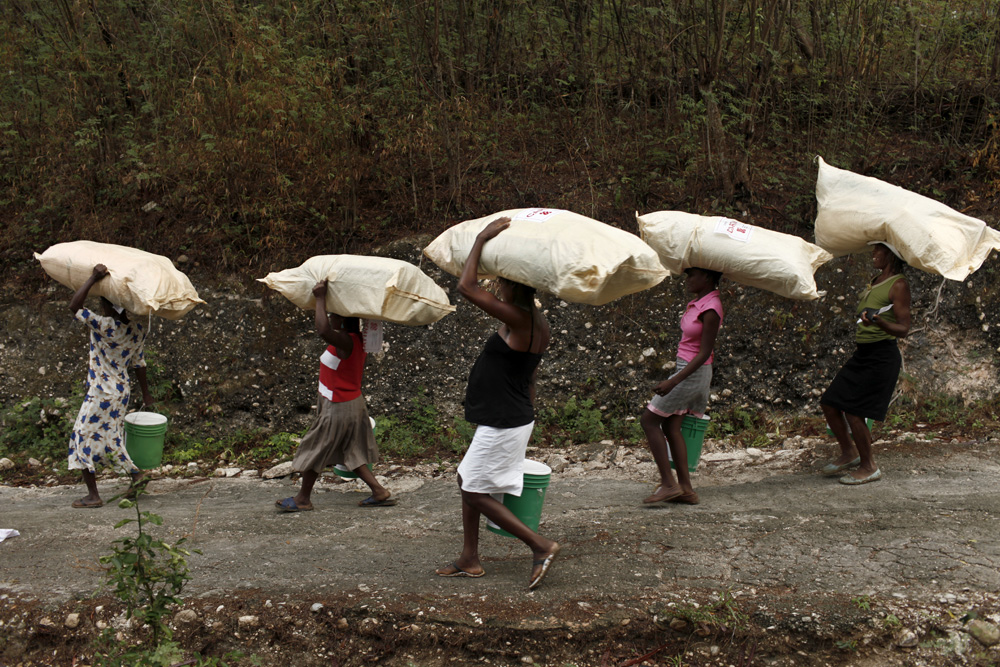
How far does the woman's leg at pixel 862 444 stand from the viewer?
15.0ft

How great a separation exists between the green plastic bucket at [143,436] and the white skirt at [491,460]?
2.83 m

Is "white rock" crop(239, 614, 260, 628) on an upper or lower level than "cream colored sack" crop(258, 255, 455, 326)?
lower

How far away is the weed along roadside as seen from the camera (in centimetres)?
309

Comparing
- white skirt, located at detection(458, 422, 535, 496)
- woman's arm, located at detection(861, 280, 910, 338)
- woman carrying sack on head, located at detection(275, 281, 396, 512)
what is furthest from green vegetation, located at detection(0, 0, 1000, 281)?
white skirt, located at detection(458, 422, 535, 496)

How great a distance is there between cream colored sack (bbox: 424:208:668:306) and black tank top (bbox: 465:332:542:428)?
1.12 ft

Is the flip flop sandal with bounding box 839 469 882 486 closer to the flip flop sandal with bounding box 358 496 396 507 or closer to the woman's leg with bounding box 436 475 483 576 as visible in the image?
the woman's leg with bounding box 436 475 483 576

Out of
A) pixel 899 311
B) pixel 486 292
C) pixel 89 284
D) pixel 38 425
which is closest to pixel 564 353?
pixel 899 311

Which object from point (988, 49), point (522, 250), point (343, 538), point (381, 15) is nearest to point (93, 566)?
point (343, 538)

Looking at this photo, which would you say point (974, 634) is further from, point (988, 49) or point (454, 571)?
point (988, 49)

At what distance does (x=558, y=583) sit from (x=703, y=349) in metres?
1.54

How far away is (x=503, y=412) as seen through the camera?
3.32 m

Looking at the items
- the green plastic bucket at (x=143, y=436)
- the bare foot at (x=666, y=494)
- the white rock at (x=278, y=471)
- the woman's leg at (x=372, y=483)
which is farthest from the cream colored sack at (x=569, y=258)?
the white rock at (x=278, y=471)

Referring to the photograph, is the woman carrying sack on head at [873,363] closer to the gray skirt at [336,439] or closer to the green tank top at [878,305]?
the green tank top at [878,305]

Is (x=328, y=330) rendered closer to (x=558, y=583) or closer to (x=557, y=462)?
(x=558, y=583)
